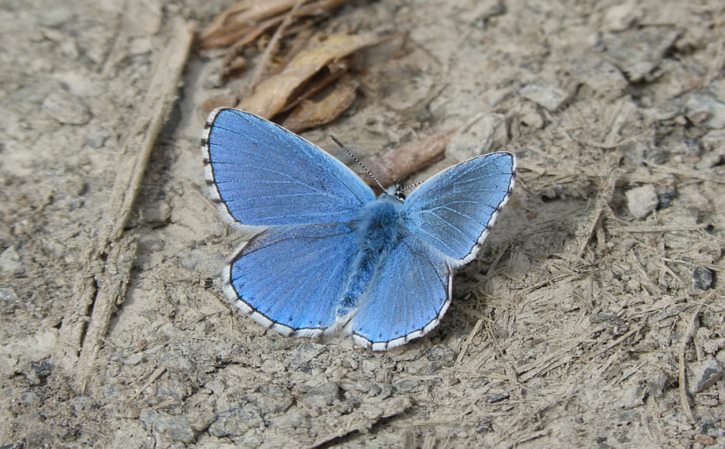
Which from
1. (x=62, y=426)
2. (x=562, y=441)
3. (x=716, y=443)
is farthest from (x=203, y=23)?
(x=716, y=443)

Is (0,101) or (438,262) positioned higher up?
(438,262)

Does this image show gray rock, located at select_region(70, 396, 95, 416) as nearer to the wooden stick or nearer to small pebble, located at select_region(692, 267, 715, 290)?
the wooden stick

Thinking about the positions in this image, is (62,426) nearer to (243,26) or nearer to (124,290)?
(124,290)

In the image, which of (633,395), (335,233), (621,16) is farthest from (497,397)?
(621,16)

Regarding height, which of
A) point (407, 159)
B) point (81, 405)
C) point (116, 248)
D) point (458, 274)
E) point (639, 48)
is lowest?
point (81, 405)

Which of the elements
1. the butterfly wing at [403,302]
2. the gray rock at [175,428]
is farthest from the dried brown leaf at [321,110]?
the gray rock at [175,428]

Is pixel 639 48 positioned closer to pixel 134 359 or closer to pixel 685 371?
pixel 685 371

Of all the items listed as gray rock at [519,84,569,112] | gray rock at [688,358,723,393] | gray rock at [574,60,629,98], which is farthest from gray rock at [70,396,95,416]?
gray rock at [574,60,629,98]
